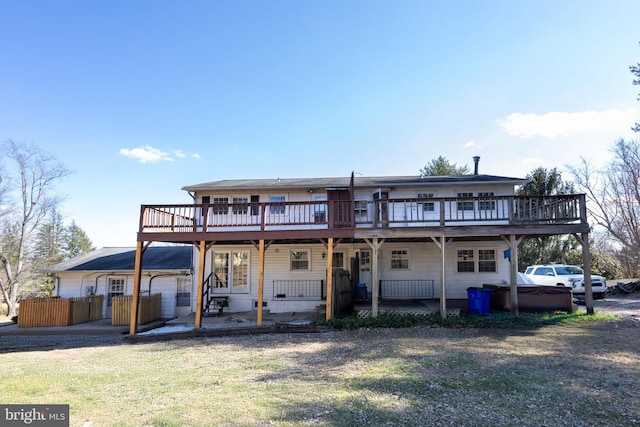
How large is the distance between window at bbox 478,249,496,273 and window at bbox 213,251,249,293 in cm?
1058

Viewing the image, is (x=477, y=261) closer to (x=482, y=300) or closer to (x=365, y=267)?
(x=482, y=300)

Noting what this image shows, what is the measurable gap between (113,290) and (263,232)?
9760mm

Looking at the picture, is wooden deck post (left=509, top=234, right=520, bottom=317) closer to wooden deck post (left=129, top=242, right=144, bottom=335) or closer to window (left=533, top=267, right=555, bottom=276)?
window (left=533, top=267, right=555, bottom=276)

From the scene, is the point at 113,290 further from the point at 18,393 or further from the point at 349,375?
the point at 349,375

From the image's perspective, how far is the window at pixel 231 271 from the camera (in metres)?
15.8

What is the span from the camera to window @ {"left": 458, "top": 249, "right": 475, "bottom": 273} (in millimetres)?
15404

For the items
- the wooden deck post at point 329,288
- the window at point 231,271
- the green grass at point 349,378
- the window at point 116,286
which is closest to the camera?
the green grass at point 349,378

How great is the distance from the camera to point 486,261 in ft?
50.7

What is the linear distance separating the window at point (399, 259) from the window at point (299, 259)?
393cm

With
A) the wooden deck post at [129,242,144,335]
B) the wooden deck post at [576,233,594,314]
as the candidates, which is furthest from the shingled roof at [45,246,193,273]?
the wooden deck post at [576,233,594,314]

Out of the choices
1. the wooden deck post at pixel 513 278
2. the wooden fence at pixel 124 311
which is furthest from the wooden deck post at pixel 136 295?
the wooden deck post at pixel 513 278

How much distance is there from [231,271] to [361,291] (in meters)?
6.08

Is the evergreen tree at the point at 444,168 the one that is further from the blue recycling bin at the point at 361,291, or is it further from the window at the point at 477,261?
the blue recycling bin at the point at 361,291

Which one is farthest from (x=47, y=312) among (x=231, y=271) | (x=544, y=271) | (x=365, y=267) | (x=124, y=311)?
(x=544, y=271)
